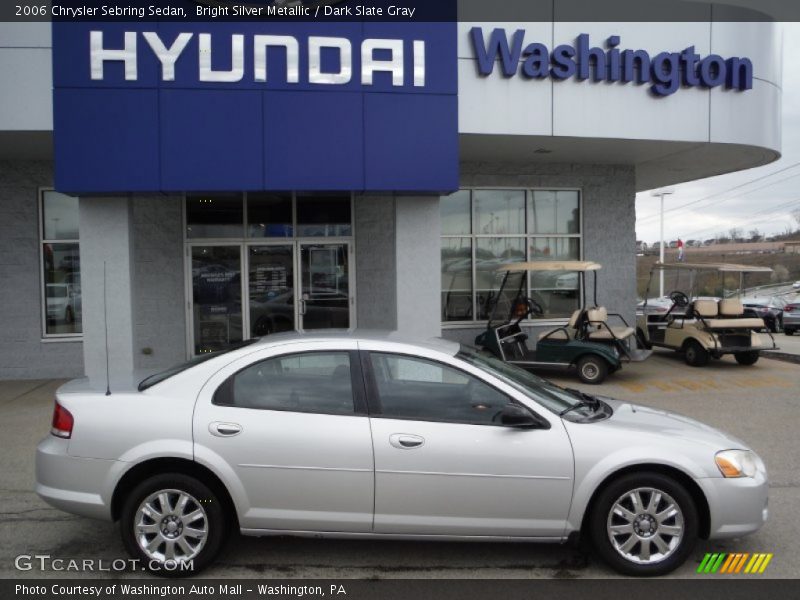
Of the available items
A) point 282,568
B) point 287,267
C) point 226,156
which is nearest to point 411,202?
point 226,156

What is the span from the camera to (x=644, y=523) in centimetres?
401

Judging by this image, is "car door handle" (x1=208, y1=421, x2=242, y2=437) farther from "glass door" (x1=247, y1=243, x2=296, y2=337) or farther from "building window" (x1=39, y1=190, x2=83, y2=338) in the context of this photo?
"building window" (x1=39, y1=190, x2=83, y2=338)

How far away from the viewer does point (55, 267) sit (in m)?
11.4

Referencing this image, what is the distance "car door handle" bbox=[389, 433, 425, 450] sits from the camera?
396 cm

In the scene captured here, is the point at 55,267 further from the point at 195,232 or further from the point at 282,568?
the point at 282,568

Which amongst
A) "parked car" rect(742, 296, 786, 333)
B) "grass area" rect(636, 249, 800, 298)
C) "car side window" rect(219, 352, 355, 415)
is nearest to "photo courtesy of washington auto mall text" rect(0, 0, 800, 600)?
"car side window" rect(219, 352, 355, 415)

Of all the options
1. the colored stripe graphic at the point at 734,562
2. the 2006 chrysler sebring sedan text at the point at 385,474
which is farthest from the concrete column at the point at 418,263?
the colored stripe graphic at the point at 734,562

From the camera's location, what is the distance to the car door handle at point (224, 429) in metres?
4.00

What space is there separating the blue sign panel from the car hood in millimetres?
5000

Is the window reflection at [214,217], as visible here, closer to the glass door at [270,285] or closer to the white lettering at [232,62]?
the glass door at [270,285]

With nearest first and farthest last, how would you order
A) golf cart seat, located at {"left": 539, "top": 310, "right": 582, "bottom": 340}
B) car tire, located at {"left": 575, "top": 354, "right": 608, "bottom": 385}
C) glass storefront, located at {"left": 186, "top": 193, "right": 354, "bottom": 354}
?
car tire, located at {"left": 575, "top": 354, "right": 608, "bottom": 385}, golf cart seat, located at {"left": 539, "top": 310, "right": 582, "bottom": 340}, glass storefront, located at {"left": 186, "top": 193, "right": 354, "bottom": 354}

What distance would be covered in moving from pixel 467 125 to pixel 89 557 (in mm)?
7773

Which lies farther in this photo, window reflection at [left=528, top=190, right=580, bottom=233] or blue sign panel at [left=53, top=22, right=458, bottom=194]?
window reflection at [left=528, top=190, right=580, bottom=233]

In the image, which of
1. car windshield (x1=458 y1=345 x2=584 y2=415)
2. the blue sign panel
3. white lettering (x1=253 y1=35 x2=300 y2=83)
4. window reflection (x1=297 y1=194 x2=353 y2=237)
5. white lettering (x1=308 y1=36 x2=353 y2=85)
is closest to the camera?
car windshield (x1=458 y1=345 x2=584 y2=415)
